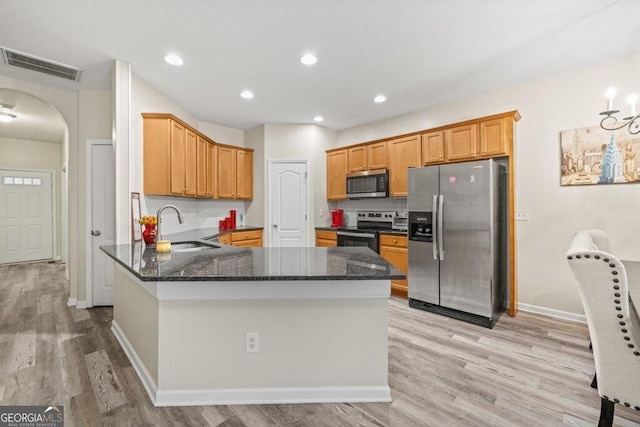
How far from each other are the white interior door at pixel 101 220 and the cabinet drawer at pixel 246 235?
1.55 meters

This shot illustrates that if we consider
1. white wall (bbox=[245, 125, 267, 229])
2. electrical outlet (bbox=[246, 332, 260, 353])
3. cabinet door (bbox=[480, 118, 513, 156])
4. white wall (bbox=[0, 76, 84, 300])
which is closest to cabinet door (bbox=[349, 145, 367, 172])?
white wall (bbox=[245, 125, 267, 229])

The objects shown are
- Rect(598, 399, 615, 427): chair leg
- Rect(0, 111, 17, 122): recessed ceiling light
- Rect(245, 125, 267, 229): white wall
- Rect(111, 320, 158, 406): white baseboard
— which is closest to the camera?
Rect(598, 399, 615, 427): chair leg

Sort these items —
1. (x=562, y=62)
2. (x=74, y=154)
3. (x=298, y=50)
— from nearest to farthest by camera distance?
(x=298, y=50)
(x=562, y=62)
(x=74, y=154)

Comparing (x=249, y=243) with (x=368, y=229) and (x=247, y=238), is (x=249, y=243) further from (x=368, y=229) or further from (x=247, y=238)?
(x=368, y=229)

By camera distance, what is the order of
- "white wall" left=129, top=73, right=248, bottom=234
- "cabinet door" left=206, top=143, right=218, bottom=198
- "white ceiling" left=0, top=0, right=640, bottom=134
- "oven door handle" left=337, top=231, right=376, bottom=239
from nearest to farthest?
"white ceiling" left=0, top=0, right=640, bottom=134 < "white wall" left=129, top=73, right=248, bottom=234 < "oven door handle" left=337, top=231, right=376, bottom=239 < "cabinet door" left=206, top=143, right=218, bottom=198

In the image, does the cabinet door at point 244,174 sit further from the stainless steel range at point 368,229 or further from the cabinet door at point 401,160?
the cabinet door at point 401,160

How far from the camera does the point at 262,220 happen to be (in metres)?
4.99

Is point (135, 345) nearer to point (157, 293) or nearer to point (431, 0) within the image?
point (157, 293)

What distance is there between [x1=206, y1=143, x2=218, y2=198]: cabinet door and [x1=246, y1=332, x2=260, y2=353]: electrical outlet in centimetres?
306

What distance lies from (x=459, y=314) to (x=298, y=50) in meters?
3.26

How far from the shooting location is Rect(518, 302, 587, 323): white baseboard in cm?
301

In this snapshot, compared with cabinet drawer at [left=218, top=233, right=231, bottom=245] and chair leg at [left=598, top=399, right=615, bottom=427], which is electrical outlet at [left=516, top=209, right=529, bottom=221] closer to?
chair leg at [left=598, top=399, right=615, bottom=427]

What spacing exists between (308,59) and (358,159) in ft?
6.89

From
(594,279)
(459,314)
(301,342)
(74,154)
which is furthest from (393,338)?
(74,154)
